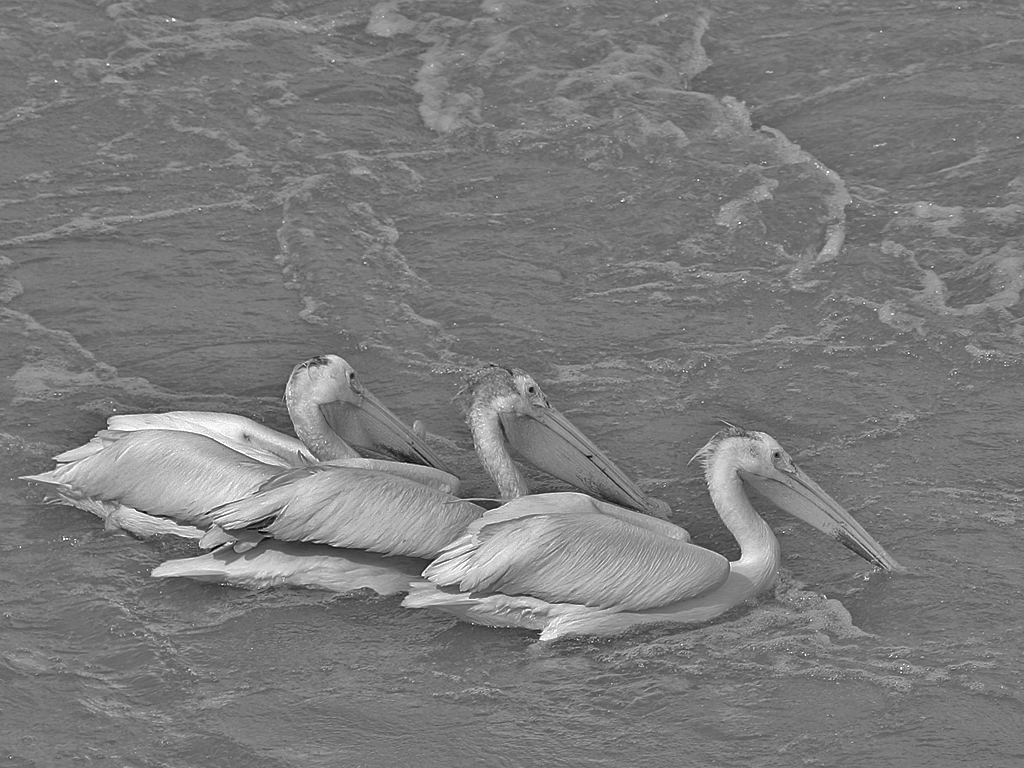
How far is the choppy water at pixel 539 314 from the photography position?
14.7 ft

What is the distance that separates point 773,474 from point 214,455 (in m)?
1.84

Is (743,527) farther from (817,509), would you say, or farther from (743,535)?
(817,509)

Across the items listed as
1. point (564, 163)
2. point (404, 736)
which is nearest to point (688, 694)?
point (404, 736)

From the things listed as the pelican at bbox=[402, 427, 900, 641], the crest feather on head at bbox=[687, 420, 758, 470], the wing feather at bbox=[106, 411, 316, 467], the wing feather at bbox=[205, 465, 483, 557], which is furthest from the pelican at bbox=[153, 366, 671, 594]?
the wing feather at bbox=[106, 411, 316, 467]

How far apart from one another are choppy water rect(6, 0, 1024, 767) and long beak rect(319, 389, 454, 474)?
0.32 metres

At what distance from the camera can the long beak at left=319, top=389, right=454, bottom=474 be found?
5.72 m

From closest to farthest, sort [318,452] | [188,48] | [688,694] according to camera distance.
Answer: [688,694] → [318,452] → [188,48]

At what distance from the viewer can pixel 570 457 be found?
5582 millimetres

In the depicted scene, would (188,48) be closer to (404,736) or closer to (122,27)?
(122,27)

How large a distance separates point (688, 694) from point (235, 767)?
4.13 feet

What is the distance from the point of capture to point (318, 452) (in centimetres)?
570

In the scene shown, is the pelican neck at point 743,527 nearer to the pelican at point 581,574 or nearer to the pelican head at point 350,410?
the pelican at point 581,574

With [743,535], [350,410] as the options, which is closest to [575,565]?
[743,535]

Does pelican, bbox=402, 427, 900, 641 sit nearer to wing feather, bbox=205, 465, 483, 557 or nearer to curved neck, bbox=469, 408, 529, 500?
wing feather, bbox=205, 465, 483, 557
